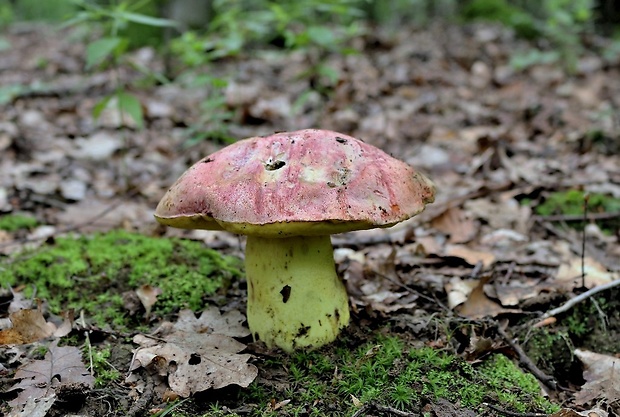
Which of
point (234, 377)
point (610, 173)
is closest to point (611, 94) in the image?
point (610, 173)

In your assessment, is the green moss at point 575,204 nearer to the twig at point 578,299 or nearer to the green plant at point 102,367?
the twig at point 578,299

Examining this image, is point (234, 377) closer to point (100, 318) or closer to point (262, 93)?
point (100, 318)

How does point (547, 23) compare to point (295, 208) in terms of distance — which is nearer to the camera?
point (295, 208)

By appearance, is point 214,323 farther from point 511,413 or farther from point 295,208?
point 511,413

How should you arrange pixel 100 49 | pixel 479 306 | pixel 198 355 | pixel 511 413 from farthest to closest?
pixel 100 49 < pixel 479 306 < pixel 198 355 < pixel 511 413

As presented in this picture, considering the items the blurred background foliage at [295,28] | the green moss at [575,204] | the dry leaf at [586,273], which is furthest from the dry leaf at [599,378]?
the blurred background foliage at [295,28]

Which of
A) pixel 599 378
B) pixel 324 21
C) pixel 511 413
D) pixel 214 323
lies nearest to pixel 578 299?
pixel 599 378
